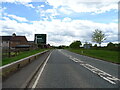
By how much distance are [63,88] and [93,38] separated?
93.0m

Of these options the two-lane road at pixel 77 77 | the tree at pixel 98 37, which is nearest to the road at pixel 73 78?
the two-lane road at pixel 77 77

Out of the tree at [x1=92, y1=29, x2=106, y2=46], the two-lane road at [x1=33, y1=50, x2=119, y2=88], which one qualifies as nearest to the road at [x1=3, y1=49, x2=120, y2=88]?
the two-lane road at [x1=33, y1=50, x2=119, y2=88]

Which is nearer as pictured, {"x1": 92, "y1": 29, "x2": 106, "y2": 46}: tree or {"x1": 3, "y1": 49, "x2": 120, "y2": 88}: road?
{"x1": 3, "y1": 49, "x2": 120, "y2": 88}: road

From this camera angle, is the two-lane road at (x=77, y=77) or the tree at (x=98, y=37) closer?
the two-lane road at (x=77, y=77)

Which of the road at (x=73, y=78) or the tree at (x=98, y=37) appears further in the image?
the tree at (x=98, y=37)

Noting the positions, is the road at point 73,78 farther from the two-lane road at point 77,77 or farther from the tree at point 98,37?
Answer: the tree at point 98,37

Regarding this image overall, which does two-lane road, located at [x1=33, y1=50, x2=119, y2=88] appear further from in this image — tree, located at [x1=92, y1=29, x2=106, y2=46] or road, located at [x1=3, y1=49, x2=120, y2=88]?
tree, located at [x1=92, y1=29, x2=106, y2=46]

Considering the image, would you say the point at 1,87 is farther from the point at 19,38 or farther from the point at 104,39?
the point at 19,38

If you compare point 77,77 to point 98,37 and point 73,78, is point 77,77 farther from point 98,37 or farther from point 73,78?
point 98,37

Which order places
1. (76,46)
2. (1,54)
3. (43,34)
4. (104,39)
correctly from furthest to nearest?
(76,46) → (104,39) → (43,34) → (1,54)

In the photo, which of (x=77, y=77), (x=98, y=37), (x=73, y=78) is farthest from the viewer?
(x=98, y=37)

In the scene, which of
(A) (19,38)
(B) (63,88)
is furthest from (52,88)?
(A) (19,38)

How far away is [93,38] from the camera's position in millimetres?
98312

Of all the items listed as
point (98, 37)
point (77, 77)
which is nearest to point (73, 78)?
point (77, 77)
